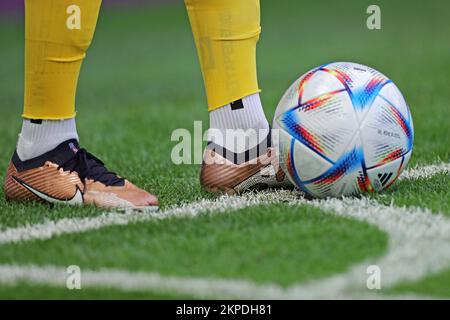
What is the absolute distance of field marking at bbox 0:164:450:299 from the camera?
2488 mm

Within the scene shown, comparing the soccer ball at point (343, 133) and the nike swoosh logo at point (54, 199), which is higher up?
the soccer ball at point (343, 133)

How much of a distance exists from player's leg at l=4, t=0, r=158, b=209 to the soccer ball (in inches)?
24.4

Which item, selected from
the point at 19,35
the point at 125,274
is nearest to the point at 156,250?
the point at 125,274

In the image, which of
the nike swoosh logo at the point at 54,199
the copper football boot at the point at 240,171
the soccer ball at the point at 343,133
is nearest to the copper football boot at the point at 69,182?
the nike swoosh logo at the point at 54,199

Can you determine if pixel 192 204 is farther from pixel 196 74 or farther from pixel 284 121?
pixel 196 74

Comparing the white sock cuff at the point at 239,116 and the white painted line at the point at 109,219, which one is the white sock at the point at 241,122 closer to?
Result: the white sock cuff at the point at 239,116

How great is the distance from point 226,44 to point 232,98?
234mm

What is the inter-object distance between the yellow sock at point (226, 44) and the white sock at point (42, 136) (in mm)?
639

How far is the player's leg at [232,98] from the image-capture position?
3668 mm

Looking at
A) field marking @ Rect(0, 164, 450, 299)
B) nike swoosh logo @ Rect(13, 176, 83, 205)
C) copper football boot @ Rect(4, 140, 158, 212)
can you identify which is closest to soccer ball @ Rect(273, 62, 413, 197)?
field marking @ Rect(0, 164, 450, 299)

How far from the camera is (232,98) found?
3.73 metres

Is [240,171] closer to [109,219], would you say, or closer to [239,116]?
[239,116]

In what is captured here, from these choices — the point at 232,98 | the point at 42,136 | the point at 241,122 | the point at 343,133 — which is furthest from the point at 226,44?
the point at 42,136

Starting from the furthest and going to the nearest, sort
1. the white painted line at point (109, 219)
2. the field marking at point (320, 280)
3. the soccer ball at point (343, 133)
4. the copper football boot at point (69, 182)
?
the copper football boot at point (69, 182) → the soccer ball at point (343, 133) → the white painted line at point (109, 219) → the field marking at point (320, 280)
